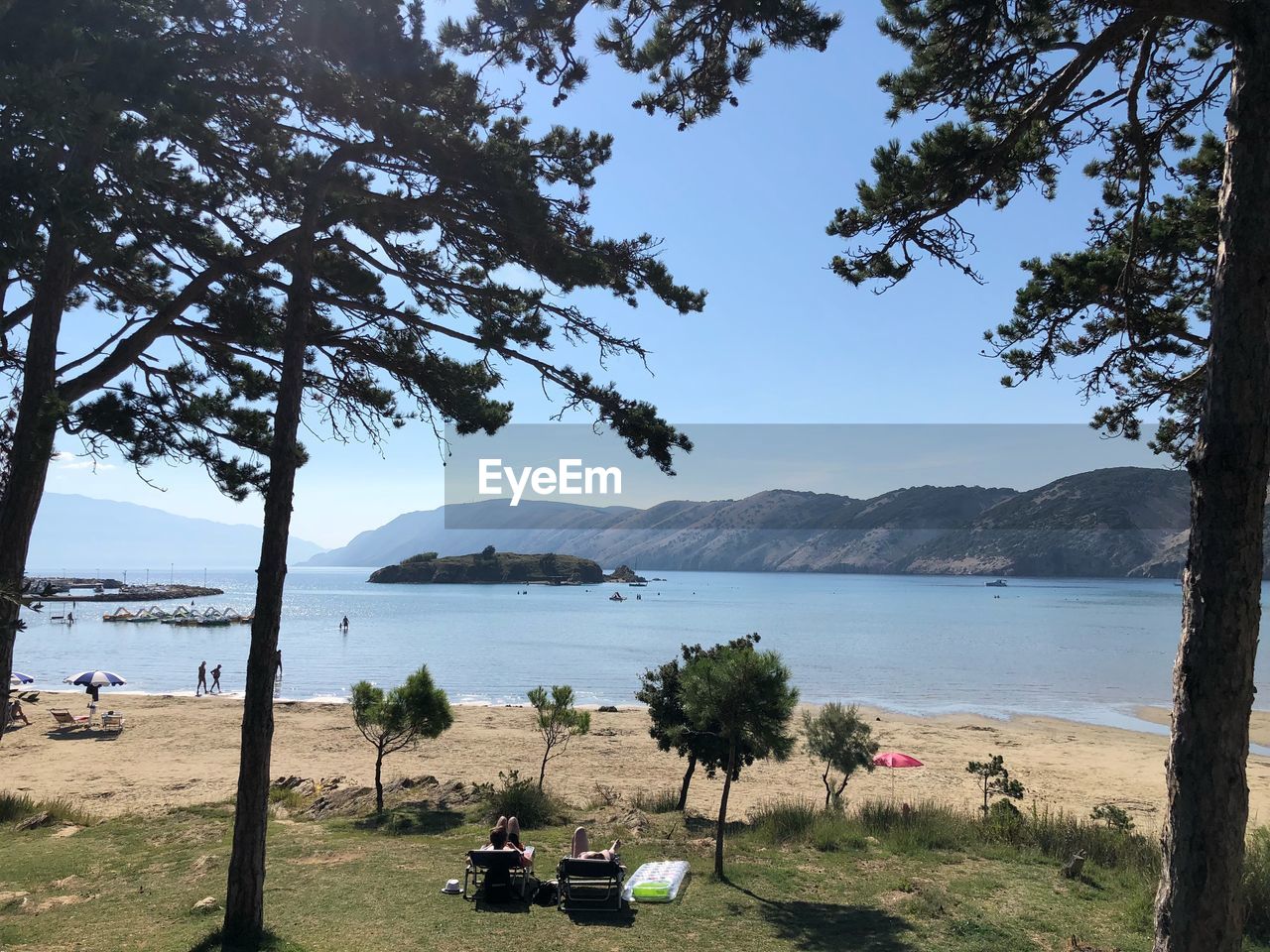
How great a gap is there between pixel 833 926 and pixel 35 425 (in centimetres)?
855

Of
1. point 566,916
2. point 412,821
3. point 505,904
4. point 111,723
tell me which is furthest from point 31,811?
point 111,723

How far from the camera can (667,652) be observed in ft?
196

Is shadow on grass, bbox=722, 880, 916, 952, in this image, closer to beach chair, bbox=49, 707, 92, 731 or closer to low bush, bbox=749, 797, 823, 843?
low bush, bbox=749, 797, 823, 843

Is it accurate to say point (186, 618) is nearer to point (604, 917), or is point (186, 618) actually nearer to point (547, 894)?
point (547, 894)

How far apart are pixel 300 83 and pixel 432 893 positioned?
26.7 ft

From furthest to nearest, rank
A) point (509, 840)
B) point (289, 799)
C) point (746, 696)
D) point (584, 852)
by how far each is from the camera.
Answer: point (289, 799) < point (746, 696) < point (509, 840) < point (584, 852)

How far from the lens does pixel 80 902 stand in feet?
25.0

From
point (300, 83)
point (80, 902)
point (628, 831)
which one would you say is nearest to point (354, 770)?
point (628, 831)

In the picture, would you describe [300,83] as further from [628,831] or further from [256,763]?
[628,831]

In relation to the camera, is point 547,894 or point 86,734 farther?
Result: point 86,734

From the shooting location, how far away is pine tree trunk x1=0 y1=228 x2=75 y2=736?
732cm

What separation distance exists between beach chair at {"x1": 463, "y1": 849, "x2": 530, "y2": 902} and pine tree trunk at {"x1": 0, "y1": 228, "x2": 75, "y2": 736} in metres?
4.48

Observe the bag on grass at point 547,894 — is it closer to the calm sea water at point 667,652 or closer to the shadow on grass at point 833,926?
the shadow on grass at point 833,926

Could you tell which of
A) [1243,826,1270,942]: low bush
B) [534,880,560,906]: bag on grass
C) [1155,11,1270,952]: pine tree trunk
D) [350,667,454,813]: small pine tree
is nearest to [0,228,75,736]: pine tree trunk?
[534,880,560,906]: bag on grass
